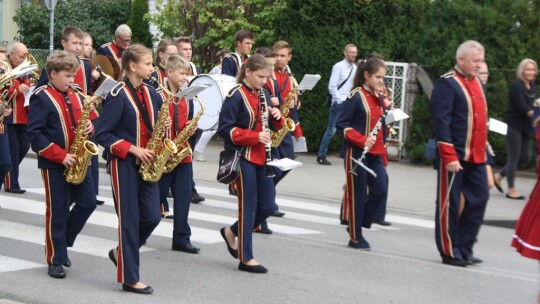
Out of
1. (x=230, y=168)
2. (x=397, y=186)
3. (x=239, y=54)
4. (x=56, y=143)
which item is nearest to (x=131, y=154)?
(x=56, y=143)

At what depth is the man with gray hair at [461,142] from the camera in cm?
897

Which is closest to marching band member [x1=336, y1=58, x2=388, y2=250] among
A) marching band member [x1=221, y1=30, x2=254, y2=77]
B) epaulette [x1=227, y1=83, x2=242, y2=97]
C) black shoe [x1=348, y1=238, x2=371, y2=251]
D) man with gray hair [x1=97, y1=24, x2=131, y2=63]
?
black shoe [x1=348, y1=238, x2=371, y2=251]

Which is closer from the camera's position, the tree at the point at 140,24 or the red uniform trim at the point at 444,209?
the red uniform trim at the point at 444,209

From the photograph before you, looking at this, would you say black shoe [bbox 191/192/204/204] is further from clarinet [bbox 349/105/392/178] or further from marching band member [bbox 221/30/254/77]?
clarinet [bbox 349/105/392/178]

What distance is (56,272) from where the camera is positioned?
26.7 feet

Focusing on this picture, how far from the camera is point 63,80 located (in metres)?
8.11

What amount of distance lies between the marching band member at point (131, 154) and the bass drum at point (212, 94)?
585 centimetres

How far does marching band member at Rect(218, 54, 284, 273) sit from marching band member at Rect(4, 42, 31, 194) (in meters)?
4.14

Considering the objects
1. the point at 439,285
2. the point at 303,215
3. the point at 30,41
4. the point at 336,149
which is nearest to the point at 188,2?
the point at 336,149

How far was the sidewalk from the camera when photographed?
13680mm

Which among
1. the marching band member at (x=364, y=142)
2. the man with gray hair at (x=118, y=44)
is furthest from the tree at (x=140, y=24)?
the marching band member at (x=364, y=142)

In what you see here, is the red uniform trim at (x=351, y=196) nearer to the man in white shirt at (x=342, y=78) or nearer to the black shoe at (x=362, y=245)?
the black shoe at (x=362, y=245)

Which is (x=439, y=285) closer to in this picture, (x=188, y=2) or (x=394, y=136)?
(x=394, y=136)

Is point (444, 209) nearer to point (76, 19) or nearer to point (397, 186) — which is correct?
point (397, 186)
